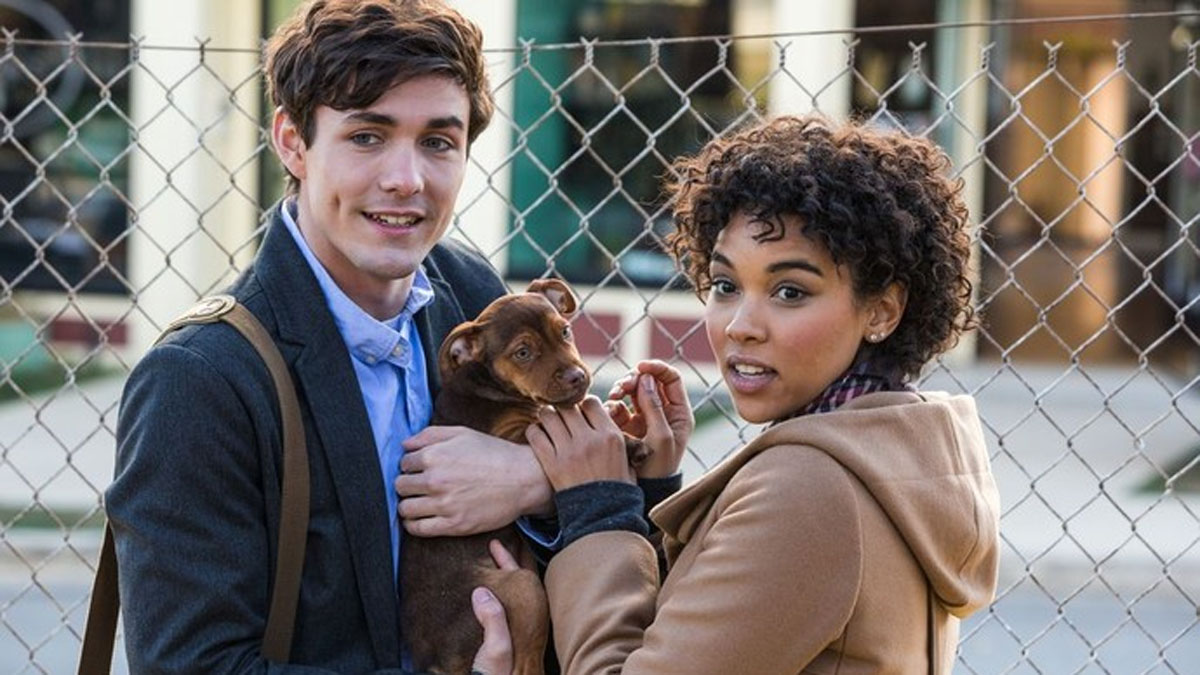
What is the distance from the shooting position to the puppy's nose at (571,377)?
288cm

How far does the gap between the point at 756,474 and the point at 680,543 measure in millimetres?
268

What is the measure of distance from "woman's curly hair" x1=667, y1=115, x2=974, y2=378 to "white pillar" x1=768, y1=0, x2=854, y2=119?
9461 mm

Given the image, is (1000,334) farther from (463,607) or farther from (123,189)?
(463,607)

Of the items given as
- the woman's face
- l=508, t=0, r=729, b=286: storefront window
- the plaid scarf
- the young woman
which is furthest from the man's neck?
l=508, t=0, r=729, b=286: storefront window

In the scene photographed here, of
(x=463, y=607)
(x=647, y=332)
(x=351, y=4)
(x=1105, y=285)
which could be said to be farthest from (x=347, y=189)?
(x=1105, y=285)

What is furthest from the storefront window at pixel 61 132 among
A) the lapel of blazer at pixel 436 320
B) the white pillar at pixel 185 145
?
the lapel of blazer at pixel 436 320

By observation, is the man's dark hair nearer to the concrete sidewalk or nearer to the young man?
the young man

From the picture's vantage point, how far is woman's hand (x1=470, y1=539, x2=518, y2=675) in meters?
2.71

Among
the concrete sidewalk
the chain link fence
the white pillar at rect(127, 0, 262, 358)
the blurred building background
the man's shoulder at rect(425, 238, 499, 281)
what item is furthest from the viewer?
the white pillar at rect(127, 0, 262, 358)

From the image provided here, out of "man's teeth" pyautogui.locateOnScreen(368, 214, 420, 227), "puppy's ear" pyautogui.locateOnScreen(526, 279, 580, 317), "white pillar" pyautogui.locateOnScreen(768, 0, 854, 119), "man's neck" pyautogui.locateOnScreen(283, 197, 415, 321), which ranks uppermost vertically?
"man's teeth" pyautogui.locateOnScreen(368, 214, 420, 227)

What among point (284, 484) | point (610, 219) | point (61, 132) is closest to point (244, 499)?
point (284, 484)

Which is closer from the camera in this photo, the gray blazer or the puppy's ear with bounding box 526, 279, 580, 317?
the gray blazer

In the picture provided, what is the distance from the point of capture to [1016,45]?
53.1 feet

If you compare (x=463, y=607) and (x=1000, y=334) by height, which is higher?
(x=463, y=607)
